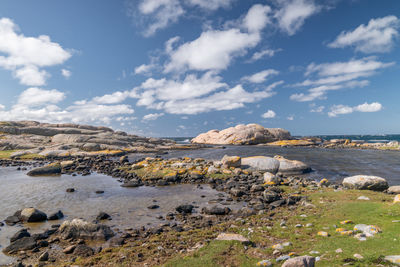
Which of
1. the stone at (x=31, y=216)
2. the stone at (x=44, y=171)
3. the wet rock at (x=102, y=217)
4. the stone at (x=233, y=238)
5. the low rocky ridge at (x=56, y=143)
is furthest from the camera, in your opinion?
the low rocky ridge at (x=56, y=143)

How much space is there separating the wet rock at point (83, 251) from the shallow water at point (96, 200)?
116 inches

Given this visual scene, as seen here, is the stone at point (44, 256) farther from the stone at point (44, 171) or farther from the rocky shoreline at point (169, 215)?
the stone at point (44, 171)

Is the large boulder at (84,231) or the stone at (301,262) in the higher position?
the stone at (301,262)

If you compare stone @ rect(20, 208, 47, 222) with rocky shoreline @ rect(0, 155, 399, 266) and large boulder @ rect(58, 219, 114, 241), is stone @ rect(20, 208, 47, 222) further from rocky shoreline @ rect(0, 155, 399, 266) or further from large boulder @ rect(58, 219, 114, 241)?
large boulder @ rect(58, 219, 114, 241)

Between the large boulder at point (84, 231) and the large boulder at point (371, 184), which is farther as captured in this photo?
the large boulder at point (371, 184)

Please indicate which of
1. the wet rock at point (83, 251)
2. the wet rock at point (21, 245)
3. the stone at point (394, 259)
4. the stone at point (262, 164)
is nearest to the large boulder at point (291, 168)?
the stone at point (262, 164)

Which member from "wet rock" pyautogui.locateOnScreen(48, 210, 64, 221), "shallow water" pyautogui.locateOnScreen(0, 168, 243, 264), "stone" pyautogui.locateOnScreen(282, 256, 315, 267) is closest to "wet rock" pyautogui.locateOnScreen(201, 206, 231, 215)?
"shallow water" pyautogui.locateOnScreen(0, 168, 243, 264)

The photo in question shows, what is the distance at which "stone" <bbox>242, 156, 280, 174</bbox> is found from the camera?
101ft

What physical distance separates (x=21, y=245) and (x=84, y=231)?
8.67ft

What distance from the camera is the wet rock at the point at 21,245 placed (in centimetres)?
997

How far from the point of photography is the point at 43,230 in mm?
12648

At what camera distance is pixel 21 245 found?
406 inches

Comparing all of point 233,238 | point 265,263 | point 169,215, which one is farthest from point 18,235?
point 265,263

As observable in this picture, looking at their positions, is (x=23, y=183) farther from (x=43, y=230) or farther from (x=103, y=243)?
(x=103, y=243)
